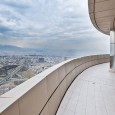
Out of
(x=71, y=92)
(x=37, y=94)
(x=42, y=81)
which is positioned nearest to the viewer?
(x=37, y=94)

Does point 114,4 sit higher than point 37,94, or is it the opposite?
point 114,4

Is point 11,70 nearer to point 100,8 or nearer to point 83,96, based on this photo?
point 83,96

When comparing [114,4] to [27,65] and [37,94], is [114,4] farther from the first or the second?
[37,94]

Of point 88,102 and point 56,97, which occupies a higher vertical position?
point 56,97

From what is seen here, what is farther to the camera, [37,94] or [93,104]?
[93,104]

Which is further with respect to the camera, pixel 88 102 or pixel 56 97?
pixel 88 102

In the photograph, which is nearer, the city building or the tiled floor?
the city building

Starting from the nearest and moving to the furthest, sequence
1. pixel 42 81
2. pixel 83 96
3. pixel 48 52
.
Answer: pixel 42 81 < pixel 83 96 < pixel 48 52

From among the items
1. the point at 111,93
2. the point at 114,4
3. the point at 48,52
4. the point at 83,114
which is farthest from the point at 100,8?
the point at 83,114

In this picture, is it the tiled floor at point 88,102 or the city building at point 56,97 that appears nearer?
the city building at point 56,97

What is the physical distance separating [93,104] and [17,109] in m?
2.72

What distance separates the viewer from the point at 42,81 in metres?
2.49

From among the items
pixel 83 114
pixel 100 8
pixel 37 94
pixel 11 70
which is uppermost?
pixel 100 8

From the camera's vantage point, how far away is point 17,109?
1.58 metres
